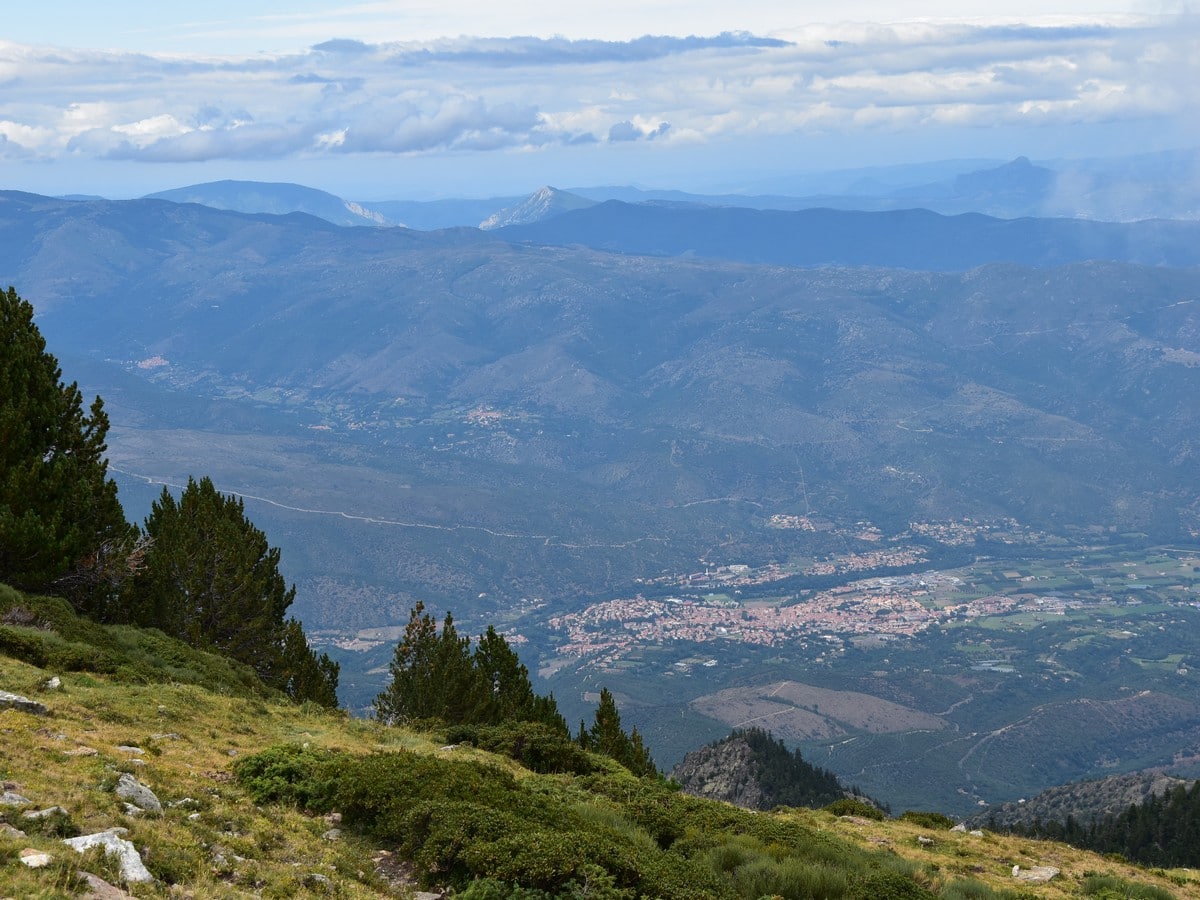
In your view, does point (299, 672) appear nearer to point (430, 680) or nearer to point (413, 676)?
point (413, 676)

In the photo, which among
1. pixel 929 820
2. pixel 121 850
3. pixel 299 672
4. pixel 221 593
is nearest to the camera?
pixel 121 850

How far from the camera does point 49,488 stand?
30.8 meters

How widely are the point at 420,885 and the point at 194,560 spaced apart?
28.7 metres

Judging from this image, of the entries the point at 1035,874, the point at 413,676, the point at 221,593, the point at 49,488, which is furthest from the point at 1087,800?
the point at 49,488

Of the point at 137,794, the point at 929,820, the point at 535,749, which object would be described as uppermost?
the point at 137,794

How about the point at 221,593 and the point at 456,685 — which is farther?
the point at 221,593

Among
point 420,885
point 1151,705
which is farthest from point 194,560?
point 1151,705

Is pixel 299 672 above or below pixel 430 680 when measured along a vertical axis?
below

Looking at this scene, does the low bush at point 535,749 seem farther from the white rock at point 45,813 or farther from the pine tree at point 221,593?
the pine tree at point 221,593

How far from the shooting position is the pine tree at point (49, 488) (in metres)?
30.0

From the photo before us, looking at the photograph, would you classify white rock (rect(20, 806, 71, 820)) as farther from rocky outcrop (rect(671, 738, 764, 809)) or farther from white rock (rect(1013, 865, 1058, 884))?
rocky outcrop (rect(671, 738, 764, 809))

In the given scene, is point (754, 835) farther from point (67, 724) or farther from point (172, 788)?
point (67, 724)

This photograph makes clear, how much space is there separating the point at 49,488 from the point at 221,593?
1097 cm

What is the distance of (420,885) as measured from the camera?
14.4 meters
